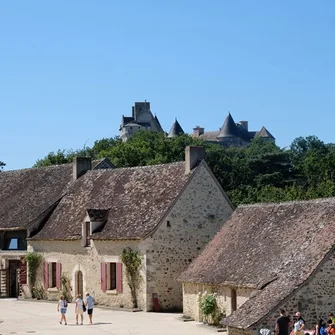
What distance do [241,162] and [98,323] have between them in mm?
61022

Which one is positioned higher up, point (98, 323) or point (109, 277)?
point (109, 277)

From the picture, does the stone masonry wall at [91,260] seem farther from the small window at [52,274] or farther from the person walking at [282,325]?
the person walking at [282,325]

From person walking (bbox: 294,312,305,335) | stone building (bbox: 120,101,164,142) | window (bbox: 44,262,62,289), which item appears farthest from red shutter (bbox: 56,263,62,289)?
stone building (bbox: 120,101,164,142)

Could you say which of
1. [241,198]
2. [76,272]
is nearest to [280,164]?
[241,198]

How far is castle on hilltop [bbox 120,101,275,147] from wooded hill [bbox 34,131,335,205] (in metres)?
51.4

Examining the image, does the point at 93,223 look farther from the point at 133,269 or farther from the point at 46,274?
the point at 46,274

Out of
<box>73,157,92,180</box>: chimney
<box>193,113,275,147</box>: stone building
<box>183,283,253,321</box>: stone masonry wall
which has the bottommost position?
<box>183,283,253,321</box>: stone masonry wall

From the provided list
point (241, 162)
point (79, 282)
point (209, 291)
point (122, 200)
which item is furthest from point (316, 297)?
point (241, 162)

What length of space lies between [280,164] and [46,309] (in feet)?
205

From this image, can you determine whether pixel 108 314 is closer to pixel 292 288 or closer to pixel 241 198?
pixel 292 288

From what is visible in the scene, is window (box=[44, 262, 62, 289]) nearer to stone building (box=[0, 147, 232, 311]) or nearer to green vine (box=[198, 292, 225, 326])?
stone building (box=[0, 147, 232, 311])

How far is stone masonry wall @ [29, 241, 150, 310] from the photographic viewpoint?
37594 mm

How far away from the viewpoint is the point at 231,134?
6821 inches

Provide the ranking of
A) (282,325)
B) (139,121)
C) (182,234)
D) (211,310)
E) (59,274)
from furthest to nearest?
(139,121), (59,274), (182,234), (211,310), (282,325)
